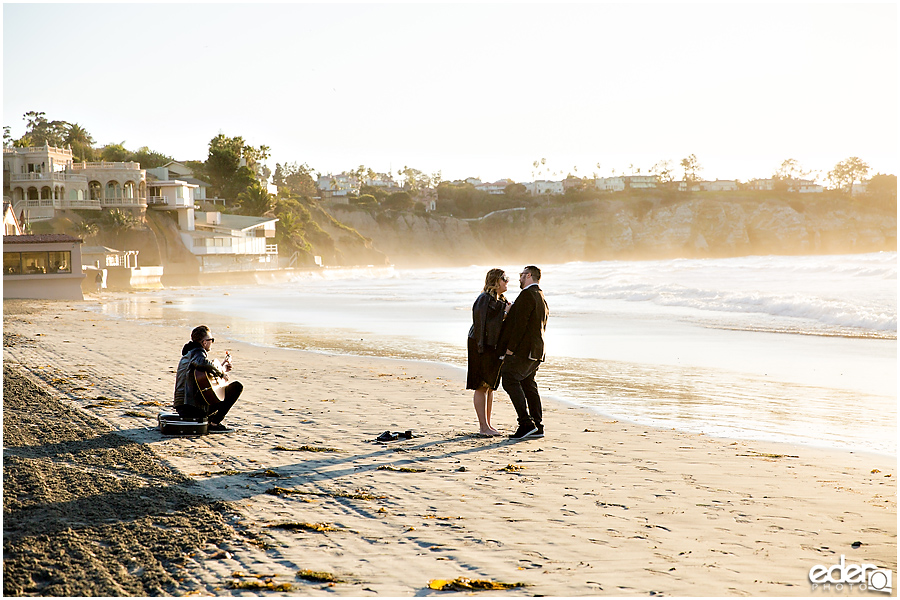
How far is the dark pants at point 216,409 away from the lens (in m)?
7.31

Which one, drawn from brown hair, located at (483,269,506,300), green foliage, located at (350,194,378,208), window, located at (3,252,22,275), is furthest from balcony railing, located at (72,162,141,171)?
green foliage, located at (350,194,378,208)

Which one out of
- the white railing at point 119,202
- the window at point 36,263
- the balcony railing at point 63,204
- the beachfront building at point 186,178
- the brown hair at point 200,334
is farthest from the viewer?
the beachfront building at point 186,178

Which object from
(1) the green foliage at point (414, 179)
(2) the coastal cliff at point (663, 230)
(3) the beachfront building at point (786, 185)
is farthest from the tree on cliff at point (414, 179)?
(3) the beachfront building at point (786, 185)

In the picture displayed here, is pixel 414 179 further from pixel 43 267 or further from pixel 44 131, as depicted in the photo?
pixel 43 267

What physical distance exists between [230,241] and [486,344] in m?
62.7

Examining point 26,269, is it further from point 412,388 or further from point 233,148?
point 233,148

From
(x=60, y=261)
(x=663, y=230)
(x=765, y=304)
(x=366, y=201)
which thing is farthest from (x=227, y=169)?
(x=663, y=230)

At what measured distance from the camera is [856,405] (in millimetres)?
9695

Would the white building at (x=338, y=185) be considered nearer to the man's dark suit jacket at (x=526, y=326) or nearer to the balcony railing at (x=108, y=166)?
the balcony railing at (x=108, y=166)

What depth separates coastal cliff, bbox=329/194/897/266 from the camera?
14462 cm

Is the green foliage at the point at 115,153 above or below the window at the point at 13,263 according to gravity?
above

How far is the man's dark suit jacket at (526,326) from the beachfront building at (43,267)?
3394 cm

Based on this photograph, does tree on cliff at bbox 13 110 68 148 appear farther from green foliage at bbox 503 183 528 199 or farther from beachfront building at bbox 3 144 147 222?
green foliage at bbox 503 183 528 199

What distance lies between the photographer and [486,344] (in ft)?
24.9
